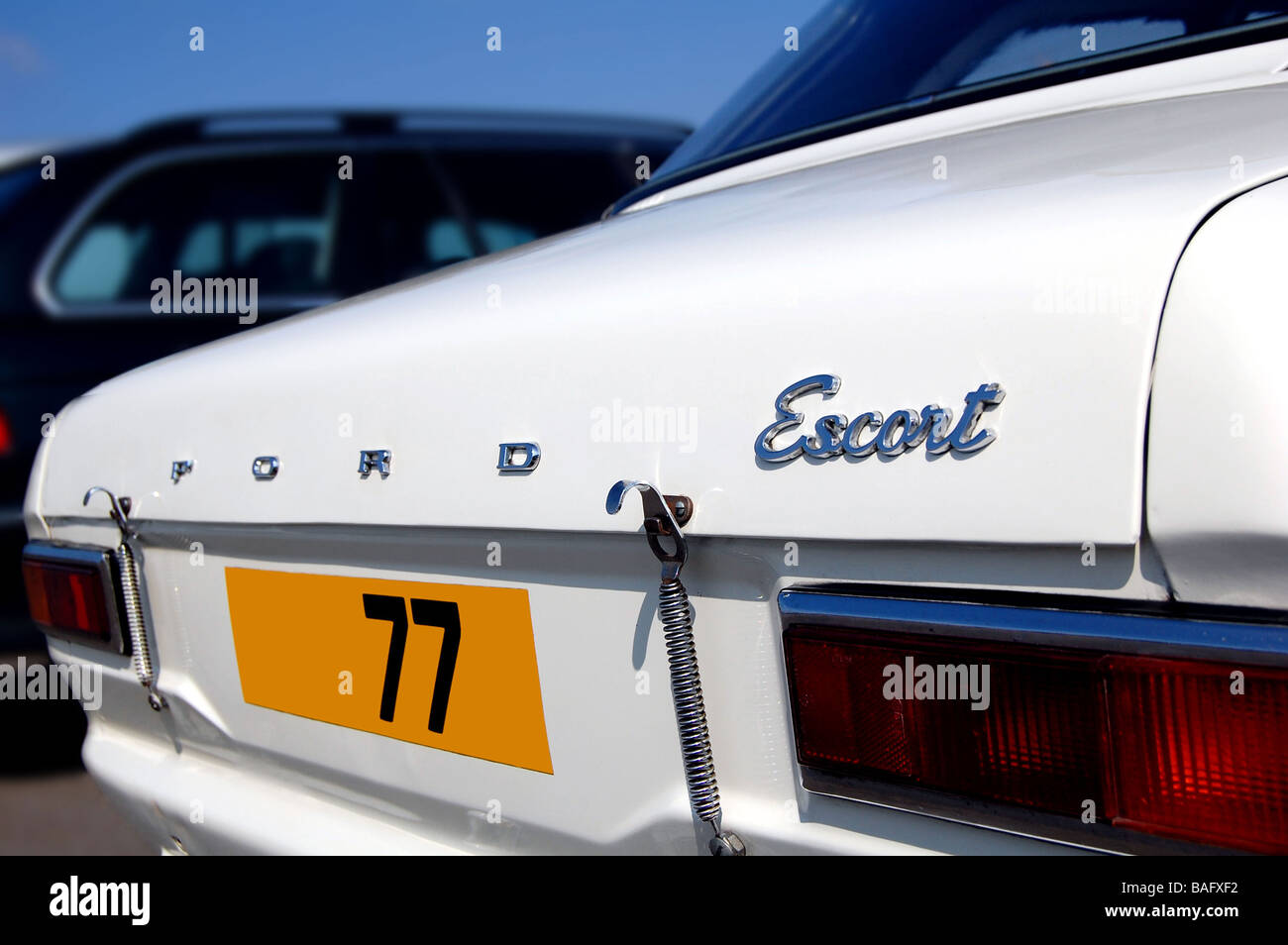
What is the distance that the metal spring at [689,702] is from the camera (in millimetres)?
977

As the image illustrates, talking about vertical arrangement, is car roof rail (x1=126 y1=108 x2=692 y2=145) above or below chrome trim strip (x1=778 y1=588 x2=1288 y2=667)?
above

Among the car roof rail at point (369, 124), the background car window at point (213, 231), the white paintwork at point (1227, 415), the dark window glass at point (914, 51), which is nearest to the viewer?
the white paintwork at point (1227, 415)

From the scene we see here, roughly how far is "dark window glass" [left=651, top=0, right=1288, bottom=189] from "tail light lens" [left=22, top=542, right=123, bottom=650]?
42.6 inches

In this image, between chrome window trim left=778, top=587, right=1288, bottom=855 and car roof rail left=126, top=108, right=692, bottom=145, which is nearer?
chrome window trim left=778, top=587, right=1288, bottom=855

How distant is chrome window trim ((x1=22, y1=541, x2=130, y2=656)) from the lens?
1.64m

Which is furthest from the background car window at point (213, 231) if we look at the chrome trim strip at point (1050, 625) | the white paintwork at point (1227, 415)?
the white paintwork at point (1227, 415)

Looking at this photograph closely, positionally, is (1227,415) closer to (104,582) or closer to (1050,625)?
(1050,625)

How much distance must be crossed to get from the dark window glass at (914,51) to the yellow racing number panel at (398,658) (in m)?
0.87

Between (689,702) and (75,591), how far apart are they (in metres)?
1.15

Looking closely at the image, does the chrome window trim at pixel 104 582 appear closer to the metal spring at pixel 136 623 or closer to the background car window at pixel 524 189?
the metal spring at pixel 136 623

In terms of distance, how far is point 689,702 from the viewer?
3.23ft
